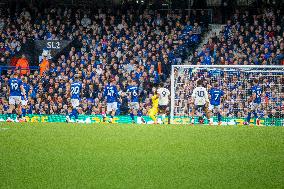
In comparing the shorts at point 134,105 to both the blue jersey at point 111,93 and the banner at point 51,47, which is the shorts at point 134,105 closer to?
the blue jersey at point 111,93

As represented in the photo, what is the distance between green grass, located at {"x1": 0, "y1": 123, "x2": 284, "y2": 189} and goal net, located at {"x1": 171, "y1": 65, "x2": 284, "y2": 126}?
21.1ft

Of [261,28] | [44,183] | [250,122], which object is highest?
[261,28]

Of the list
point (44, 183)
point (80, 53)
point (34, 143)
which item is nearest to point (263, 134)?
point (34, 143)

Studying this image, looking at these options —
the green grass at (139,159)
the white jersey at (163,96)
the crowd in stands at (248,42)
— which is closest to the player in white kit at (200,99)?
the white jersey at (163,96)

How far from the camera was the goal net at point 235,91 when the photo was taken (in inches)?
840

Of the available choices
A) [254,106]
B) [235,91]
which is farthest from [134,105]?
[254,106]

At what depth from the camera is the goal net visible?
21.3 metres

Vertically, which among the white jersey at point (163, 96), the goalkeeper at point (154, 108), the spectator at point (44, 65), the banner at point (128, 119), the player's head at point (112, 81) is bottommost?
the banner at point (128, 119)

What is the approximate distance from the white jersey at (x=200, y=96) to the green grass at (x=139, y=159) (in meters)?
5.60

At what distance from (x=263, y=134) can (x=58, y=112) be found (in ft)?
37.6

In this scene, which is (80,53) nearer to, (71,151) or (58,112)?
(58,112)

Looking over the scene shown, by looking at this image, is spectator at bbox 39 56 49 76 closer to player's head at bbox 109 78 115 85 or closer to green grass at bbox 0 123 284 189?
player's head at bbox 109 78 115 85

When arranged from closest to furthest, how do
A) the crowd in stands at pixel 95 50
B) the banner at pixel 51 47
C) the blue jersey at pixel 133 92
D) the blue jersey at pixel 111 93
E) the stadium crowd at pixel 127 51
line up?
the blue jersey at pixel 111 93
the blue jersey at pixel 133 92
the stadium crowd at pixel 127 51
the crowd in stands at pixel 95 50
the banner at pixel 51 47

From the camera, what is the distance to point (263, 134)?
15023 millimetres
